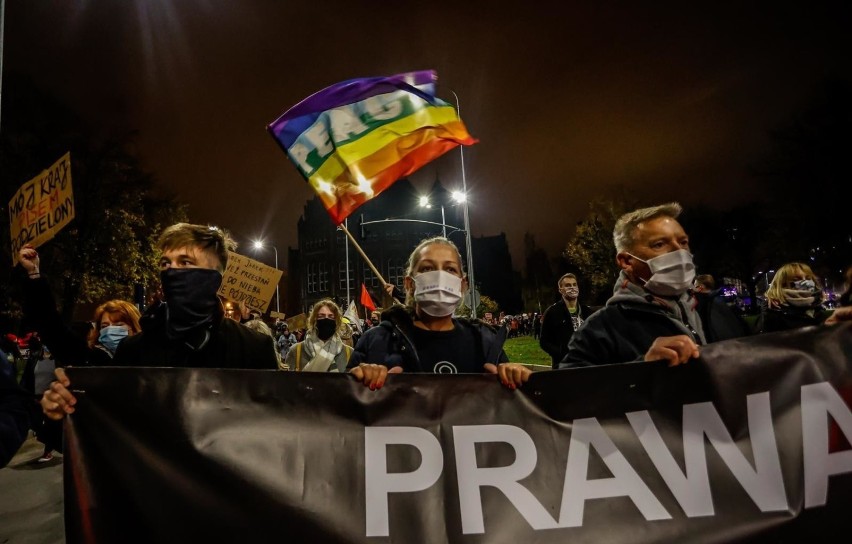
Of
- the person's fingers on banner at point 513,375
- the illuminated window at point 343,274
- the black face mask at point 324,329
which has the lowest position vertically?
the person's fingers on banner at point 513,375

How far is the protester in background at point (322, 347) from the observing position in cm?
677

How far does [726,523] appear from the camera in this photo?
2199mm

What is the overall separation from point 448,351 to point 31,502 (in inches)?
210

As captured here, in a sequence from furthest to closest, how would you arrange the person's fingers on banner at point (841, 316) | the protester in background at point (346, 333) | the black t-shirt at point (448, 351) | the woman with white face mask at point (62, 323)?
the protester in background at point (346, 333), the woman with white face mask at point (62, 323), the black t-shirt at point (448, 351), the person's fingers on banner at point (841, 316)

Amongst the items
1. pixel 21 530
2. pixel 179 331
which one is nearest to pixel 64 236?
pixel 21 530

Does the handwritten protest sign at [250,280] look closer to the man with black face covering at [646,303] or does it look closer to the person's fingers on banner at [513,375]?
the man with black face covering at [646,303]

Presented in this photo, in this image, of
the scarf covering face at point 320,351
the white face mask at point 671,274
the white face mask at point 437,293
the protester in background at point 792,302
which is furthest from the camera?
the scarf covering face at point 320,351

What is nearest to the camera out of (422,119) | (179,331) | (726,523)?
(726,523)

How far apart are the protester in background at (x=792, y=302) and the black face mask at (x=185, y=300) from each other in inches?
163

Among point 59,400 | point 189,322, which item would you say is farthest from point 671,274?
point 59,400

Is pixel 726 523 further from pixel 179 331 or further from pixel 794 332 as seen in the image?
pixel 179 331

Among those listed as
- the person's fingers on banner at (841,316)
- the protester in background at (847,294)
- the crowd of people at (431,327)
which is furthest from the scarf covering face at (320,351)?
the person's fingers on banner at (841,316)

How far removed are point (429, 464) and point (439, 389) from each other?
12.4 inches

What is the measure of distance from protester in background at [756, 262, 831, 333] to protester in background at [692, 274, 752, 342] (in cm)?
185
